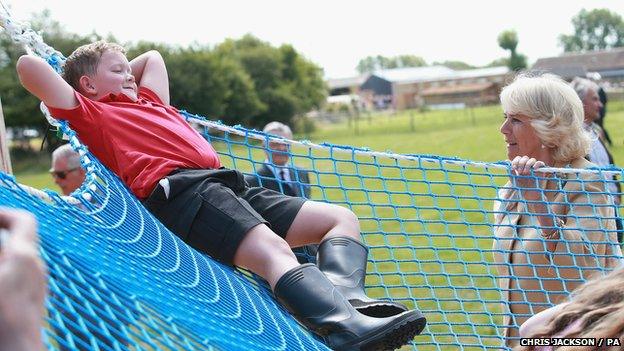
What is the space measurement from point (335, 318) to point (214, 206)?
1.73ft

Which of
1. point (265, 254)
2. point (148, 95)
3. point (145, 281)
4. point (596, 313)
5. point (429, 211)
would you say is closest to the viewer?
point (596, 313)

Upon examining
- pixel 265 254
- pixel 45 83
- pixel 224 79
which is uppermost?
pixel 45 83

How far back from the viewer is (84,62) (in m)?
2.75

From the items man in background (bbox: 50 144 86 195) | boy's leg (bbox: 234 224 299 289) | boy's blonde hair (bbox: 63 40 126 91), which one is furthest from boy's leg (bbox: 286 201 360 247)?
man in background (bbox: 50 144 86 195)

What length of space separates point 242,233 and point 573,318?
1166 millimetres

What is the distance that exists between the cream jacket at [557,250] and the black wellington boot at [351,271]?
0.54 m

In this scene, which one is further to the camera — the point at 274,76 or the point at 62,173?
the point at 274,76

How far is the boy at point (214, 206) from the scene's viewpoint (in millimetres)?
2115

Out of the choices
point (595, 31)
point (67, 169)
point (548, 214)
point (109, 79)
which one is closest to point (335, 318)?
point (548, 214)

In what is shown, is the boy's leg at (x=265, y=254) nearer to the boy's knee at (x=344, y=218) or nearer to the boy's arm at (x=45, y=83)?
the boy's knee at (x=344, y=218)

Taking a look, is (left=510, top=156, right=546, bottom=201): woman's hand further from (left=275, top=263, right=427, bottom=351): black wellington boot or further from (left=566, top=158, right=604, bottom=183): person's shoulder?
(left=275, top=263, right=427, bottom=351): black wellington boot

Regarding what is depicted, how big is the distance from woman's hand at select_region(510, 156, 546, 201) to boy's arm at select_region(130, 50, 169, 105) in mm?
1188

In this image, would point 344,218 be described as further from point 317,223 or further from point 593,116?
point 593,116

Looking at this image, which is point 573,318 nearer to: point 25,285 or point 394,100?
point 25,285
